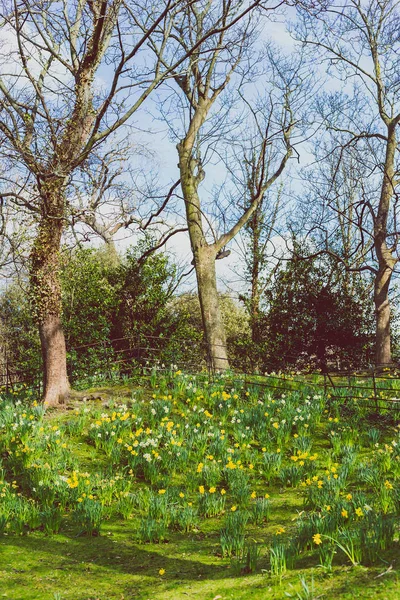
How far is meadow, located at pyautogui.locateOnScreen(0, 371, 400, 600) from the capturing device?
Result: 3801 millimetres

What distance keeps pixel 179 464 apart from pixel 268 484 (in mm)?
1118

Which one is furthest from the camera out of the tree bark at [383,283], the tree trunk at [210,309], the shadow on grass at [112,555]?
the tree bark at [383,283]

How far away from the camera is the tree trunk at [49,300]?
8.95m

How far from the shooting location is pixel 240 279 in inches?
725

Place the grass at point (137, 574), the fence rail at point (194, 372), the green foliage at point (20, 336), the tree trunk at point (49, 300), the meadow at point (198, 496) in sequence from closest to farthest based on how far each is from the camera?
the grass at point (137, 574)
the meadow at point (198, 496)
the tree trunk at point (49, 300)
the fence rail at point (194, 372)
the green foliage at point (20, 336)

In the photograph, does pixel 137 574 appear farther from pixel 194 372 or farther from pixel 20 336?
pixel 20 336

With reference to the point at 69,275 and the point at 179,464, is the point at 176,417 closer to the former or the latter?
the point at 179,464

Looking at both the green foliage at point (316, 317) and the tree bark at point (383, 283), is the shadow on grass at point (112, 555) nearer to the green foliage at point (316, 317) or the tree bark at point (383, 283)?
the tree bark at point (383, 283)

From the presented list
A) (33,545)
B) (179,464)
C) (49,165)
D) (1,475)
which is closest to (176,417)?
(179,464)

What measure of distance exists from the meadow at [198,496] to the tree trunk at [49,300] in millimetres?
453

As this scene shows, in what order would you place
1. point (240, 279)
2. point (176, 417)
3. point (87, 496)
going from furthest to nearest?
1. point (240, 279)
2. point (176, 417)
3. point (87, 496)

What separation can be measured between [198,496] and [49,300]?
4.40 meters

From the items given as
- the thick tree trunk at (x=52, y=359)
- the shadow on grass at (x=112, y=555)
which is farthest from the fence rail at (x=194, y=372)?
the shadow on grass at (x=112, y=555)

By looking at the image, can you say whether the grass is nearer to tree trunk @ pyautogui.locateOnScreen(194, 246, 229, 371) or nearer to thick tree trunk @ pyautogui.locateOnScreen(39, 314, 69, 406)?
thick tree trunk @ pyautogui.locateOnScreen(39, 314, 69, 406)
